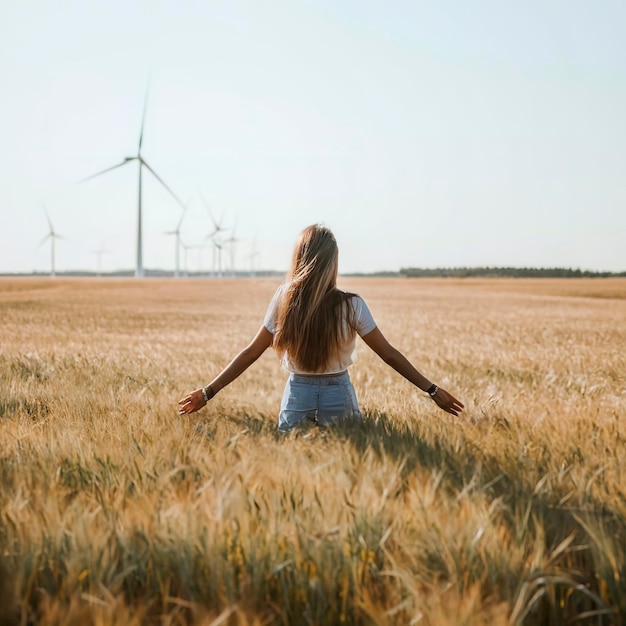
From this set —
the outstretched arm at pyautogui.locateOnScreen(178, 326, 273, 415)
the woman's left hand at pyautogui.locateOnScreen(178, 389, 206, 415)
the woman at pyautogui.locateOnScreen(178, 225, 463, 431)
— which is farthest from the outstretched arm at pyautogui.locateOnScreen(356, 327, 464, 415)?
the woman's left hand at pyautogui.locateOnScreen(178, 389, 206, 415)

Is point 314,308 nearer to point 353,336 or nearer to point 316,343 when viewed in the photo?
point 316,343

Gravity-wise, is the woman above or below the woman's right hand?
above

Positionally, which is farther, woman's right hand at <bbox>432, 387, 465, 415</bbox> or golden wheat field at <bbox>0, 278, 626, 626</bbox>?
woman's right hand at <bbox>432, 387, 465, 415</bbox>

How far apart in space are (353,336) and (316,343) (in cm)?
27

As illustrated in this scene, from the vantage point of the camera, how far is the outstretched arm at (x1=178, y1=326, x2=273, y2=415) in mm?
4176

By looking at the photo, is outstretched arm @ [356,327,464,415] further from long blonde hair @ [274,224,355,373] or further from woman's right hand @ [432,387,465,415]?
long blonde hair @ [274,224,355,373]

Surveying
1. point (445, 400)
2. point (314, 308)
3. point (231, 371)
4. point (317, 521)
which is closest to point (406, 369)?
point (445, 400)

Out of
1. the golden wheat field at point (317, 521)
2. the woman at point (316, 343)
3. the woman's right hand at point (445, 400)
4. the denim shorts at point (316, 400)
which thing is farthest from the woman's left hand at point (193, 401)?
the woman's right hand at point (445, 400)

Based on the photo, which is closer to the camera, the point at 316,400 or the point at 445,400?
the point at 445,400

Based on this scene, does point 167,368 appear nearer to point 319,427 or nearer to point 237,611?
point 319,427

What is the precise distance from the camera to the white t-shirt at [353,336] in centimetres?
420

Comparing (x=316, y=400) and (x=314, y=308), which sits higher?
(x=314, y=308)

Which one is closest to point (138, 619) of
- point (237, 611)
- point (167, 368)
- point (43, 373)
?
point (237, 611)

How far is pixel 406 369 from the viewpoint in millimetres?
4105
